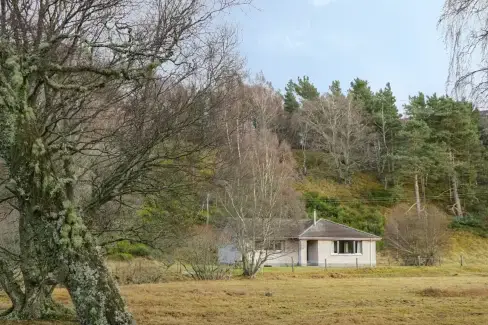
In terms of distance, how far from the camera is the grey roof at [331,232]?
44812 millimetres

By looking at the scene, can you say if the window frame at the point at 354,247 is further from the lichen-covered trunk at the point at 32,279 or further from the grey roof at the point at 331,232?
the lichen-covered trunk at the point at 32,279

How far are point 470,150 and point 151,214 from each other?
51.0 meters

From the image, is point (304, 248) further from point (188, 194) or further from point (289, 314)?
point (188, 194)

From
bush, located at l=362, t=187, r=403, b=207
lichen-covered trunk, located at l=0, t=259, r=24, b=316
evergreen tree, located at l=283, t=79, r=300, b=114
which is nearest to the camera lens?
lichen-covered trunk, located at l=0, t=259, r=24, b=316

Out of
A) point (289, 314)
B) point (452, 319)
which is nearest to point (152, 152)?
point (289, 314)

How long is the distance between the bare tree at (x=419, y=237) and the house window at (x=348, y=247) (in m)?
4.37

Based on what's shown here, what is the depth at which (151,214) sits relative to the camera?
1129cm

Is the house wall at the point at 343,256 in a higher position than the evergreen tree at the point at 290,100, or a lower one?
lower

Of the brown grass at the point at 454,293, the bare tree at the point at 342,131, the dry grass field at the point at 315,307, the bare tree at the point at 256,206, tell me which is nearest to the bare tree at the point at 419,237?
the bare tree at the point at 256,206

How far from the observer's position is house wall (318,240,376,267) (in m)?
45.4

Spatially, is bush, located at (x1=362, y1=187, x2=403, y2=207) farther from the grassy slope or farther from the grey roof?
the grey roof

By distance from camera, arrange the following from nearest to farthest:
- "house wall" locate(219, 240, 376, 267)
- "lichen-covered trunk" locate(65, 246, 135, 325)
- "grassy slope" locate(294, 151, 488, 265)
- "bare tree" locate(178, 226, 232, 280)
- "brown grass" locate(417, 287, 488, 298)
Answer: "lichen-covered trunk" locate(65, 246, 135, 325) → "brown grass" locate(417, 287, 488, 298) → "bare tree" locate(178, 226, 232, 280) → "house wall" locate(219, 240, 376, 267) → "grassy slope" locate(294, 151, 488, 265)

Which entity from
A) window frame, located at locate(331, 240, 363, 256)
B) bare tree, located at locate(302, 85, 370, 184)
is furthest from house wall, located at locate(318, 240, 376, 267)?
bare tree, located at locate(302, 85, 370, 184)

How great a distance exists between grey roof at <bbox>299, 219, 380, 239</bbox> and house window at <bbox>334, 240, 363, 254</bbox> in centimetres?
103
